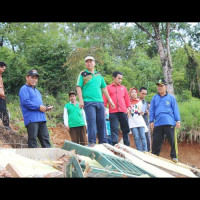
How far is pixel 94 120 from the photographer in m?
5.36

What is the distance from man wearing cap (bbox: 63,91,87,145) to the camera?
7.44 meters

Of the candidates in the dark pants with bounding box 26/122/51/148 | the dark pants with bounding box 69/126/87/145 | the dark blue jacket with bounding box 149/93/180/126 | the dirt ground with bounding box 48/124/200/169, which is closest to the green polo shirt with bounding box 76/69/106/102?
the dark pants with bounding box 26/122/51/148

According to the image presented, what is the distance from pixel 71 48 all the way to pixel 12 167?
11873 millimetres

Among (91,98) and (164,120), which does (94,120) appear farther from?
(164,120)

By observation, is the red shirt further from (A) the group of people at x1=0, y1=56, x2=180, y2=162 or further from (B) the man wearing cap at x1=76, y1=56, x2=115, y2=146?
(B) the man wearing cap at x1=76, y1=56, x2=115, y2=146

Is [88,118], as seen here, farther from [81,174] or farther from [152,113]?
[81,174]

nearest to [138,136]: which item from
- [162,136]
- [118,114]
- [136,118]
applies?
[136,118]

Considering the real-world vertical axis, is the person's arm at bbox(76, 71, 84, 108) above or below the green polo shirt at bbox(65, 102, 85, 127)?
above

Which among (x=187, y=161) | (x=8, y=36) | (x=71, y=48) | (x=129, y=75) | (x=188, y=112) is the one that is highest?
(x=8, y=36)

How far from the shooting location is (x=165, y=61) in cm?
1333

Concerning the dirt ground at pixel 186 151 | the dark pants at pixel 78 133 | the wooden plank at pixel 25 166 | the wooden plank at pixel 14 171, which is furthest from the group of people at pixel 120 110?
the dirt ground at pixel 186 151

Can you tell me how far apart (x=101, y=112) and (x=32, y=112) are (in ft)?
3.96

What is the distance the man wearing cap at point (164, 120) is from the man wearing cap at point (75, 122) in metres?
1.75

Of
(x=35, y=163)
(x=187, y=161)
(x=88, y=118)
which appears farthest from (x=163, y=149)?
(x=35, y=163)
